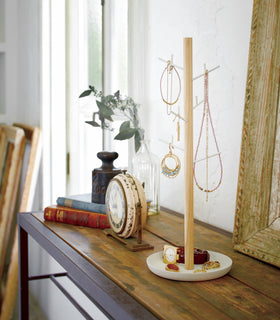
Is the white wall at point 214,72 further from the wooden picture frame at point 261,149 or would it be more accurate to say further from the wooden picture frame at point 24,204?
the wooden picture frame at point 24,204

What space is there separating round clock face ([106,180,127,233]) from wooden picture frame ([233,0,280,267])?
0.27 metres

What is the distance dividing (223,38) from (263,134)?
0.37m

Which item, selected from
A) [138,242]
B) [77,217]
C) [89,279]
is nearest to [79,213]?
[77,217]

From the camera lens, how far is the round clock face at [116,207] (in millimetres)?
1000

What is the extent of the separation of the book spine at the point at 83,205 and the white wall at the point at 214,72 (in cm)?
31

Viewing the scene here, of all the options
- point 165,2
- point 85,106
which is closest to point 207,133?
point 165,2

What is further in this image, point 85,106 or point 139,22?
point 85,106

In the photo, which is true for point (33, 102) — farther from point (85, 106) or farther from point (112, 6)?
point (112, 6)

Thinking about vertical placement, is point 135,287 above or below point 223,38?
below

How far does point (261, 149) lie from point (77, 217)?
0.56 meters

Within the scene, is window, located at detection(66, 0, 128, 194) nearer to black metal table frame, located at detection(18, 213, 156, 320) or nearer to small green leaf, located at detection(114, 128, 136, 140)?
small green leaf, located at detection(114, 128, 136, 140)

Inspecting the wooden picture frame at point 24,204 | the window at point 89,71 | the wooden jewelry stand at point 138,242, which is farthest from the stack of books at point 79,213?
the wooden picture frame at point 24,204

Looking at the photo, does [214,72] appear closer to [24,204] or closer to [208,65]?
[208,65]

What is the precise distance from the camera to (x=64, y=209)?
123 centimetres
